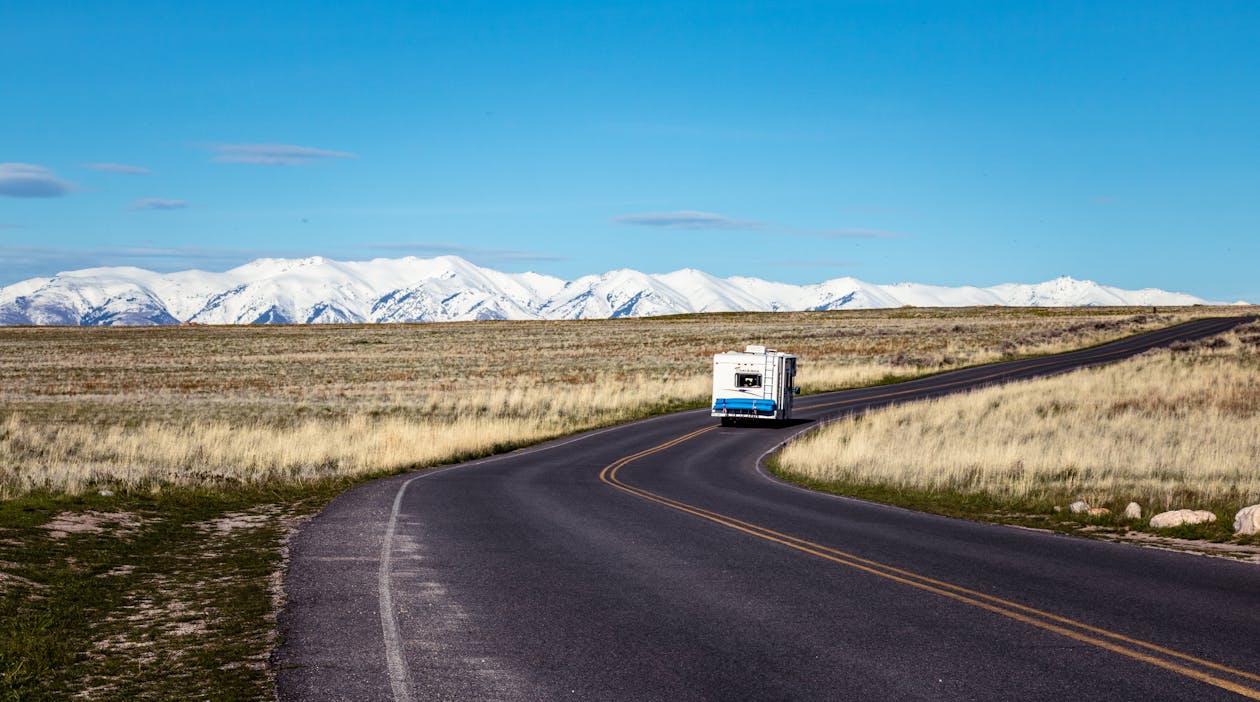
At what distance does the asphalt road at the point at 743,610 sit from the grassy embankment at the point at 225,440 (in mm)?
1036

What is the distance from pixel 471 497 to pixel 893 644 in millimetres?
12627

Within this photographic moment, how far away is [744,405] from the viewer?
1576 inches

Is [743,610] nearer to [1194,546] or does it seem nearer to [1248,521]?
[1194,546]

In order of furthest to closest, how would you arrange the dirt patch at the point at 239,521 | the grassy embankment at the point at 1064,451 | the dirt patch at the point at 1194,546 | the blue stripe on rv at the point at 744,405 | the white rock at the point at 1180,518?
the blue stripe on rv at the point at 744,405 → the grassy embankment at the point at 1064,451 → the dirt patch at the point at 239,521 → the white rock at the point at 1180,518 → the dirt patch at the point at 1194,546

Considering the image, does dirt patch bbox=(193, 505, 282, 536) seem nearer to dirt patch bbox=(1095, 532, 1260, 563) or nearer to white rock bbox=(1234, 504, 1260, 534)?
dirt patch bbox=(1095, 532, 1260, 563)

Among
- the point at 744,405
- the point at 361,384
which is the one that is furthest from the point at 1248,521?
the point at 361,384

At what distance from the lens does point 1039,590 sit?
396 inches

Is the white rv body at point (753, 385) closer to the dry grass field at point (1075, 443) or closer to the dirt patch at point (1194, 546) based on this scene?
the dry grass field at point (1075, 443)

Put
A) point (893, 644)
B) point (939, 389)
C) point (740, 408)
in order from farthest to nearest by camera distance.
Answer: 1. point (939, 389)
2. point (740, 408)
3. point (893, 644)

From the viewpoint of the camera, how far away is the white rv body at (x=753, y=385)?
130ft

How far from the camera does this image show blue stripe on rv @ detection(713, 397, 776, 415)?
39656mm

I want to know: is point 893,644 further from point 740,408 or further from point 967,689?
point 740,408

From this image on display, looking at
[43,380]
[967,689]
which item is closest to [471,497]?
[967,689]

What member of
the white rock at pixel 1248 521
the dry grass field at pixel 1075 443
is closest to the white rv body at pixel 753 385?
the dry grass field at pixel 1075 443
